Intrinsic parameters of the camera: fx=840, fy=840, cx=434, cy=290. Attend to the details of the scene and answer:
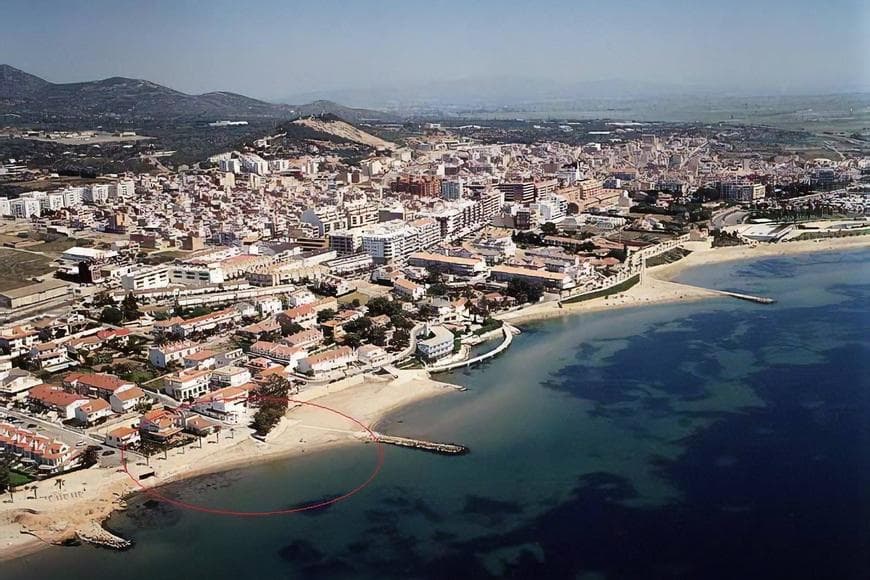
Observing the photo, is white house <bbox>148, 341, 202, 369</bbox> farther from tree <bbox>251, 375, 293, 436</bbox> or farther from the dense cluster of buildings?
tree <bbox>251, 375, 293, 436</bbox>

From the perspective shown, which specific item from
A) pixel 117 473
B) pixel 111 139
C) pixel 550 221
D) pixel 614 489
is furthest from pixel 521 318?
pixel 111 139

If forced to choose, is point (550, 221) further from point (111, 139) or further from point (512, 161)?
point (111, 139)

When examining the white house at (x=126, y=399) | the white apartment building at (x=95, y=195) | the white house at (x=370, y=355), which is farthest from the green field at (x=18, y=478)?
the white apartment building at (x=95, y=195)

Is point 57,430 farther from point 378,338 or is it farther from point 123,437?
point 378,338

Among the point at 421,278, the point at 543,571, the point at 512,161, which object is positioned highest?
the point at 512,161

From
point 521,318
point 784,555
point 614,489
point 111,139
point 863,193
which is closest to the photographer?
point 784,555

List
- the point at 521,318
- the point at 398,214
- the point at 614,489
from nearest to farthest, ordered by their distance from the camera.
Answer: the point at 614,489
the point at 521,318
the point at 398,214

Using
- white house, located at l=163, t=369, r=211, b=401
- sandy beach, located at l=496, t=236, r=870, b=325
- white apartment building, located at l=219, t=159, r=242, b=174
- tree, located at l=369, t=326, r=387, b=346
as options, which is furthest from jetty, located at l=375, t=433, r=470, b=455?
white apartment building, located at l=219, t=159, r=242, b=174

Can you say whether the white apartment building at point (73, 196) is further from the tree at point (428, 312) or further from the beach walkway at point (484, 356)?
the beach walkway at point (484, 356)
